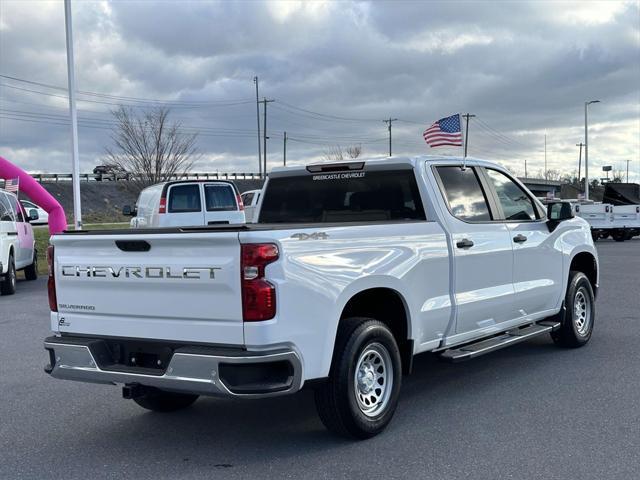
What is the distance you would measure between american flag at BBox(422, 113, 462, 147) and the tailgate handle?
7.95 m

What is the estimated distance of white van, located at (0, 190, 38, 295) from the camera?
1364 centimetres

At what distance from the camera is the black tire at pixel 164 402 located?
552 centimetres

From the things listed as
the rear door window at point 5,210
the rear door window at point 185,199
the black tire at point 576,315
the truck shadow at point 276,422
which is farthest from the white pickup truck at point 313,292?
the rear door window at point 185,199

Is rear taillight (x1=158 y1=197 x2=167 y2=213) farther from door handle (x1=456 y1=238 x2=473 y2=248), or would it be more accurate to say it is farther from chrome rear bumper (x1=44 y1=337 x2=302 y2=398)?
chrome rear bumper (x1=44 y1=337 x2=302 y2=398)

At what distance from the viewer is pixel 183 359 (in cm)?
421

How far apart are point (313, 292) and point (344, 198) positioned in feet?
6.64

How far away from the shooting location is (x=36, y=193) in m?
20.8

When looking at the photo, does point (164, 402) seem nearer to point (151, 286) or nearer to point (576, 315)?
point (151, 286)

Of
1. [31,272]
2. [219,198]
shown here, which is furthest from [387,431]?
[31,272]

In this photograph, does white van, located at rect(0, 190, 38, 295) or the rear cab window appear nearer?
the rear cab window

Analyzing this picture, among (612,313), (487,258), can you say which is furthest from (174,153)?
(487,258)

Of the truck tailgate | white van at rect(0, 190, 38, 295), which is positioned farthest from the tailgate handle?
white van at rect(0, 190, 38, 295)

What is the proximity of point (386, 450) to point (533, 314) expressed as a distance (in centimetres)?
283

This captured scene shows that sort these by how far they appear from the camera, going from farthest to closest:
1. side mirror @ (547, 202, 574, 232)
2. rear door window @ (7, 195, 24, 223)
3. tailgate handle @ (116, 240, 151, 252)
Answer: rear door window @ (7, 195, 24, 223), side mirror @ (547, 202, 574, 232), tailgate handle @ (116, 240, 151, 252)
